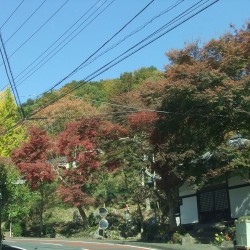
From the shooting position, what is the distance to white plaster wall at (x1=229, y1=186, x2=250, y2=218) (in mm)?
23302

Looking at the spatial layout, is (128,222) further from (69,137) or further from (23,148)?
(23,148)

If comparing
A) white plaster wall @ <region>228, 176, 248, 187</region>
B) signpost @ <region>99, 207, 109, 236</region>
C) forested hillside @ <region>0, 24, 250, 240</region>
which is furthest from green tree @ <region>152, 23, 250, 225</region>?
signpost @ <region>99, 207, 109, 236</region>

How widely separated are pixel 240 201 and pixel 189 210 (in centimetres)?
420

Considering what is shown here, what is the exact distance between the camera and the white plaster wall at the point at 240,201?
76.4 feet

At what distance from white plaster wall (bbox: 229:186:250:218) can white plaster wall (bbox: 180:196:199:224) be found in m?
3.07

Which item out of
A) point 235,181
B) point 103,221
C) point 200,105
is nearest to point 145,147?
point 103,221

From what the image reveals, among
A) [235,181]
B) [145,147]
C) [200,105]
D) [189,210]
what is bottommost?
[189,210]

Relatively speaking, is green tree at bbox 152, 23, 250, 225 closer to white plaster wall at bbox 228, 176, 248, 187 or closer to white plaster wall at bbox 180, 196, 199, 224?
white plaster wall at bbox 228, 176, 248, 187

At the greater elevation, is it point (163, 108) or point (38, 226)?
point (163, 108)

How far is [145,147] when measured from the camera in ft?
82.9

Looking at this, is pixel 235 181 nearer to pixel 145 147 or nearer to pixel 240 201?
pixel 240 201

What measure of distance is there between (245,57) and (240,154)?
4269mm

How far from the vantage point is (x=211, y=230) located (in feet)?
76.5

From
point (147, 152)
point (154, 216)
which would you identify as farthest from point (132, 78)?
point (147, 152)
